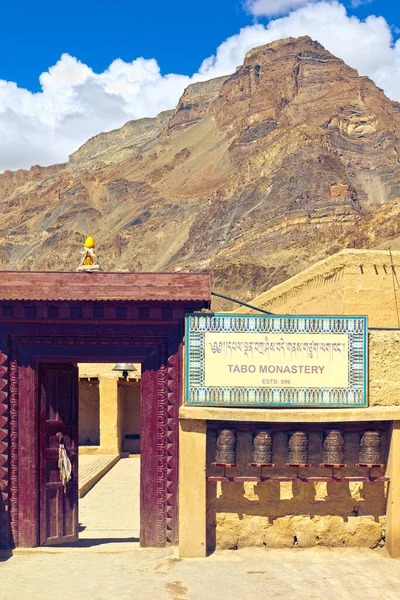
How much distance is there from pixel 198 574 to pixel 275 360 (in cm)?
307

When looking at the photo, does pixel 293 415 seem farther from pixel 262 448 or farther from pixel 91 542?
pixel 91 542

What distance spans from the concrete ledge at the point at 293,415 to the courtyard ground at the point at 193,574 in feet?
6.26

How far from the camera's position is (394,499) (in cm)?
1086

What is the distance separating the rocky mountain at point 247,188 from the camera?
8400cm

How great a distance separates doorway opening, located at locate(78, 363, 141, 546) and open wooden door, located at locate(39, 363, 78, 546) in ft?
12.3

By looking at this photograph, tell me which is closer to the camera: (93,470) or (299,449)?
(299,449)

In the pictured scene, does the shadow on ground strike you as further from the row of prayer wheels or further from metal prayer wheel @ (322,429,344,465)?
metal prayer wheel @ (322,429,344,465)

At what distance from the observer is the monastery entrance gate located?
11188mm

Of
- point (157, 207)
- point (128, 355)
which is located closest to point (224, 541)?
point (128, 355)

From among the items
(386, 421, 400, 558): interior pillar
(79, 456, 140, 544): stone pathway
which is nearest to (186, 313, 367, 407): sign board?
(386, 421, 400, 558): interior pillar

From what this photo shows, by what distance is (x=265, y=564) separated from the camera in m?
10.4

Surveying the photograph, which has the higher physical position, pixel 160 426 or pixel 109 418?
pixel 160 426

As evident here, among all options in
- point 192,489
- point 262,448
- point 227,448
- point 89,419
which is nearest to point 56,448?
point 192,489

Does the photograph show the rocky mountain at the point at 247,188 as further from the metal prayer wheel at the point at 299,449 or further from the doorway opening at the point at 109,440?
the metal prayer wheel at the point at 299,449
